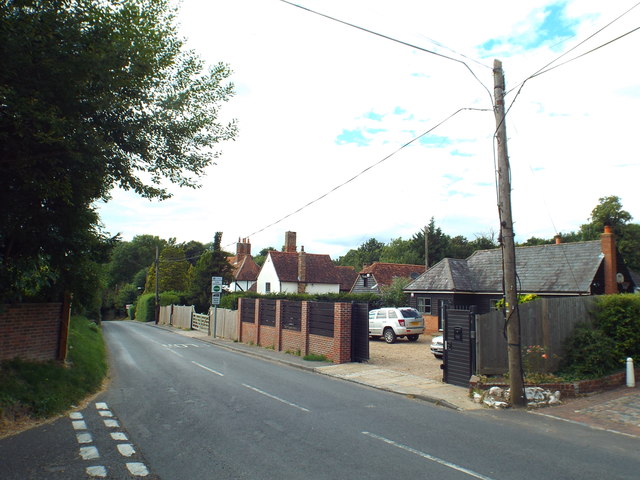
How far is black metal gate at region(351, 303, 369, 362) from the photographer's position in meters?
16.9

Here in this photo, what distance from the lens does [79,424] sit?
26.0 feet

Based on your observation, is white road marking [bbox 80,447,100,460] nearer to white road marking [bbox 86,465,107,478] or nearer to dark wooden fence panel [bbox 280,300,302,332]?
white road marking [bbox 86,465,107,478]

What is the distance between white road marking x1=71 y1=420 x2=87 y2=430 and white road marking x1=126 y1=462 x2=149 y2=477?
226 cm

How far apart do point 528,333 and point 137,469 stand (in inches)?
383

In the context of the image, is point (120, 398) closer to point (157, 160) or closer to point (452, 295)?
point (157, 160)

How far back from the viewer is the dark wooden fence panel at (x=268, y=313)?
22406mm

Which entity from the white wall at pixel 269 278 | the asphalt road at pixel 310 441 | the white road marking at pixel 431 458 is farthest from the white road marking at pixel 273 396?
the white wall at pixel 269 278

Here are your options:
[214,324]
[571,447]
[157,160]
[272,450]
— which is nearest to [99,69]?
[157,160]

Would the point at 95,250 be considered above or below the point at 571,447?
above

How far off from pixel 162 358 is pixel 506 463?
1495 centimetres

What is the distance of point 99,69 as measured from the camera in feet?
22.1

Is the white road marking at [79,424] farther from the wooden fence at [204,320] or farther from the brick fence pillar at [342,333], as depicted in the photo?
the wooden fence at [204,320]

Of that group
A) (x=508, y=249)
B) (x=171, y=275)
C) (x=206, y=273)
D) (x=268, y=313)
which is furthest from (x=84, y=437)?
(x=171, y=275)

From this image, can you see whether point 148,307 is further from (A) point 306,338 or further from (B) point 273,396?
(B) point 273,396
